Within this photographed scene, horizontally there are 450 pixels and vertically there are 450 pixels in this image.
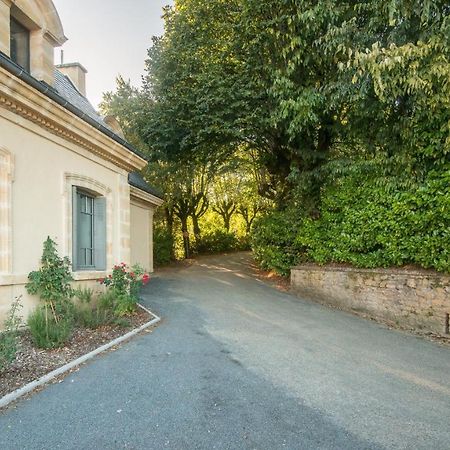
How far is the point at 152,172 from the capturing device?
16.4m

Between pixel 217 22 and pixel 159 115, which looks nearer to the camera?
pixel 217 22

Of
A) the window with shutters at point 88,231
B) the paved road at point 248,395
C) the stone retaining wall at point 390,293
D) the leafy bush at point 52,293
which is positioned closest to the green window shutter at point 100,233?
the window with shutters at point 88,231

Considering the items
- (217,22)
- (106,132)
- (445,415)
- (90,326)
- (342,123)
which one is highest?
(217,22)

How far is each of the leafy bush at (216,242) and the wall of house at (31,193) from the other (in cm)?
1762

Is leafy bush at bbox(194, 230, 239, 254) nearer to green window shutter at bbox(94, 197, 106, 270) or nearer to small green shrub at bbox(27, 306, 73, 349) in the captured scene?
green window shutter at bbox(94, 197, 106, 270)

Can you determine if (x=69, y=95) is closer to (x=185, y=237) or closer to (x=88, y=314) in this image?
(x=88, y=314)

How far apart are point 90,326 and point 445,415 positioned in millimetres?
5265

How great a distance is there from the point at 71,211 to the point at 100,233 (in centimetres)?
144

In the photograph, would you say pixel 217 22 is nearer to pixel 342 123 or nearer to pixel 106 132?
pixel 342 123

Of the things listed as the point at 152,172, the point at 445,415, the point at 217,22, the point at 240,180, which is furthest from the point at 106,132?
the point at 240,180

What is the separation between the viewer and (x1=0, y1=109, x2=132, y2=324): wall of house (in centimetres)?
538

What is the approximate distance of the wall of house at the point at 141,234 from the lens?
1462 cm

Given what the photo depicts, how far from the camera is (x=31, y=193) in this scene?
592 cm

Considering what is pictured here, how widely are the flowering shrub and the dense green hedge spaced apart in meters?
5.12
